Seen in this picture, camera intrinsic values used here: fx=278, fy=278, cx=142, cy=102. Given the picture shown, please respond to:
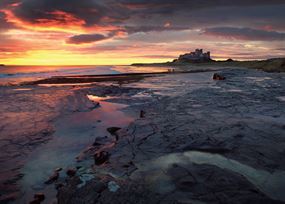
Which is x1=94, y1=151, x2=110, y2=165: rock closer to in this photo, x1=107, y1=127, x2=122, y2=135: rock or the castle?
x1=107, y1=127, x2=122, y2=135: rock

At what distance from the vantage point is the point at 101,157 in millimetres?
6559

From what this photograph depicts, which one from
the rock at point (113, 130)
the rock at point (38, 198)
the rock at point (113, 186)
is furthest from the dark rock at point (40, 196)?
the rock at point (113, 130)

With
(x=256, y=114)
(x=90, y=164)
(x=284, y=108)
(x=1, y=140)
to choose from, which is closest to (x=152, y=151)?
(x=90, y=164)

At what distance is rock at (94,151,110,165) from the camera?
6.39 metres

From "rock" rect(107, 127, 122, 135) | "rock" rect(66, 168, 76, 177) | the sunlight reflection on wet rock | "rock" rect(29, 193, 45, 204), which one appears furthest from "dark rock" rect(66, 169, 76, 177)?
"rock" rect(107, 127, 122, 135)

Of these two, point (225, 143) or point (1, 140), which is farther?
point (1, 140)

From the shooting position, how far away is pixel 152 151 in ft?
22.3

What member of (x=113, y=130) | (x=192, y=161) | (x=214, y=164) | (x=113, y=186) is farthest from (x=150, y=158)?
(x=113, y=130)

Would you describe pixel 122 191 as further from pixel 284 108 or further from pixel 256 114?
pixel 284 108

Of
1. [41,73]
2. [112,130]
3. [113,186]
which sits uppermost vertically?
[113,186]

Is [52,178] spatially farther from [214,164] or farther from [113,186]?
[214,164]

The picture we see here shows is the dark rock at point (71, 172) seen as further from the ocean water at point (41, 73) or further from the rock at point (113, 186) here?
the ocean water at point (41, 73)

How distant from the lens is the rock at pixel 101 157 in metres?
6.39

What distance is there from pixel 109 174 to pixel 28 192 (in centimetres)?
154
